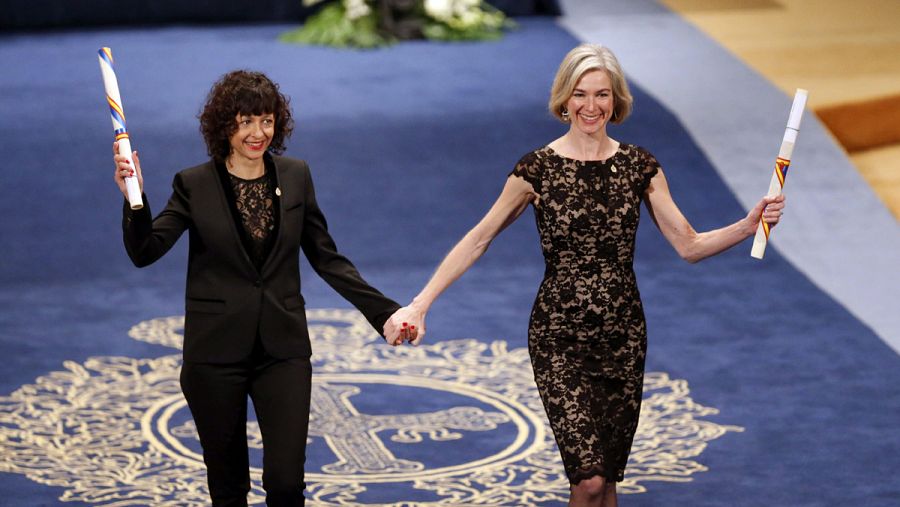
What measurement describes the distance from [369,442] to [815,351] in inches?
88.7

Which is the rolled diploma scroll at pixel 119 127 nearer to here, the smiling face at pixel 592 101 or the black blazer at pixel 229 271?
the black blazer at pixel 229 271

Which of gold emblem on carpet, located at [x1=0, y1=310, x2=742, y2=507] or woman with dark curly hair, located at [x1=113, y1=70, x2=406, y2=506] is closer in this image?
woman with dark curly hair, located at [x1=113, y1=70, x2=406, y2=506]

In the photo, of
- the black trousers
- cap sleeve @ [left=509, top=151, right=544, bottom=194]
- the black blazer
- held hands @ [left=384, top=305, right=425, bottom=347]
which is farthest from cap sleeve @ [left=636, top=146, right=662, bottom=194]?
the black trousers

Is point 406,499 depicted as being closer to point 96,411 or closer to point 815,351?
point 96,411

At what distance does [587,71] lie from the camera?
4215mm

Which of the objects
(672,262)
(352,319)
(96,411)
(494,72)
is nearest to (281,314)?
(96,411)

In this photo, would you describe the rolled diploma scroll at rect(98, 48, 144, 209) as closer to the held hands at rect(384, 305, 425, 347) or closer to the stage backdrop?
the held hands at rect(384, 305, 425, 347)

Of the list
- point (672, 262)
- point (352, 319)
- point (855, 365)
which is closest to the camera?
point (855, 365)

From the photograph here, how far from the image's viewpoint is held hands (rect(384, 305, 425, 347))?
14.4ft

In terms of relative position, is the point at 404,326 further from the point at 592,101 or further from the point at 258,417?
the point at 592,101

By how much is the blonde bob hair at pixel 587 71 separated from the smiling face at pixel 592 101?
0.04 feet

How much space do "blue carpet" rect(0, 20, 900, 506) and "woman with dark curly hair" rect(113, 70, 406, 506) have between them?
1.54 meters

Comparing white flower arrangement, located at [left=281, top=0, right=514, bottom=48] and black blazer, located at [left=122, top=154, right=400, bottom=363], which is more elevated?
white flower arrangement, located at [left=281, top=0, right=514, bottom=48]

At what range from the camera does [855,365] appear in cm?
693
